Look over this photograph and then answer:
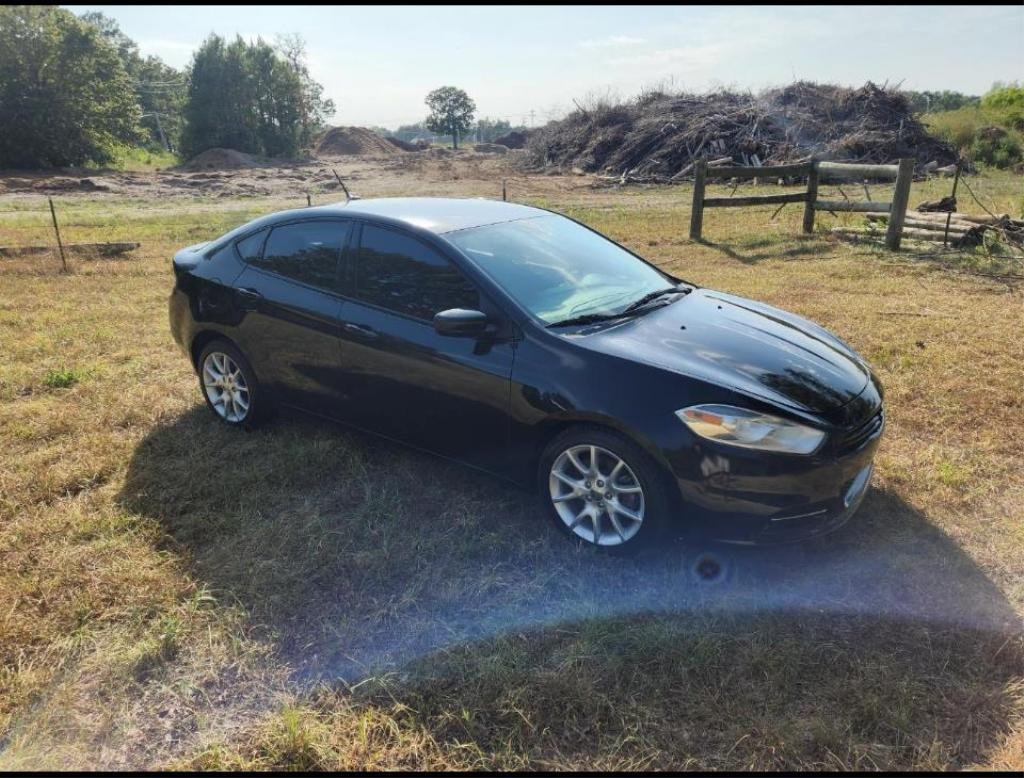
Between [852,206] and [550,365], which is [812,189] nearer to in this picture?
[852,206]

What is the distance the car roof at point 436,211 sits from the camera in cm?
375

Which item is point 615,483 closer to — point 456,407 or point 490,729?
point 456,407

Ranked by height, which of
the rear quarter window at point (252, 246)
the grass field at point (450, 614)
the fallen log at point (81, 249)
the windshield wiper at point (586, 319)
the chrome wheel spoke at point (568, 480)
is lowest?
the grass field at point (450, 614)

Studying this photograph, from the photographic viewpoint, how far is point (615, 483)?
9.95 feet

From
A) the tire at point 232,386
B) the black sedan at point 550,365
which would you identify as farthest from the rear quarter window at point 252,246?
the tire at point 232,386

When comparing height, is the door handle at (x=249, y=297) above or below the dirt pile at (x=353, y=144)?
below

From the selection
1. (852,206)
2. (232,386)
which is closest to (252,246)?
(232,386)

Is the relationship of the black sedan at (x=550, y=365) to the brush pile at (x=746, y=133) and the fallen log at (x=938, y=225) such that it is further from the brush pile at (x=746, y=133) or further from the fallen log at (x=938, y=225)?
the brush pile at (x=746, y=133)

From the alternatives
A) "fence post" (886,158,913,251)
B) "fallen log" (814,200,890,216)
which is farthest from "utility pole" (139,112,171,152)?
"fence post" (886,158,913,251)

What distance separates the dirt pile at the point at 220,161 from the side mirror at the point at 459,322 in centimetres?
3642

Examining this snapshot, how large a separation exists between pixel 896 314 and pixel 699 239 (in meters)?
5.31

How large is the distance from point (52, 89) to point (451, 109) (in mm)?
31760

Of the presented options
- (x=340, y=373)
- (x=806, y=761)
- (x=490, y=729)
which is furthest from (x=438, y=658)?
(x=340, y=373)

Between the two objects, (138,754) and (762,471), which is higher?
Result: (762,471)
